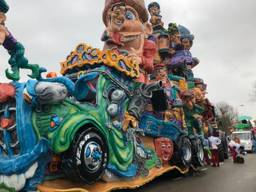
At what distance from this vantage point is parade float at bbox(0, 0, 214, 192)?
208 inches

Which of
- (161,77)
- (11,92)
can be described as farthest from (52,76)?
(161,77)

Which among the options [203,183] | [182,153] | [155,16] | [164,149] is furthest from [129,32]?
[203,183]

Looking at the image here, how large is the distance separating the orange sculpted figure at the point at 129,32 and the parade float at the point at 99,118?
0.03 m

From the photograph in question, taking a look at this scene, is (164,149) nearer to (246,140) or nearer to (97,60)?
(97,60)

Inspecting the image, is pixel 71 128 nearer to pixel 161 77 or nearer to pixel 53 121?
pixel 53 121

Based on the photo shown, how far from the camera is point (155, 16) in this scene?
13.0 m

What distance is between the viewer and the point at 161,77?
1007 centimetres

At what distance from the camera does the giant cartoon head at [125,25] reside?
29.3 feet

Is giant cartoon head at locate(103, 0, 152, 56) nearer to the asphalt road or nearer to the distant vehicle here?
the asphalt road

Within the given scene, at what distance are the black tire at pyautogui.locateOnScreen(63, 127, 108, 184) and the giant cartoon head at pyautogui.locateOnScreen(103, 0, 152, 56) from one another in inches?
140

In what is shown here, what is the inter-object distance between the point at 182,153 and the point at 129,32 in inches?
136

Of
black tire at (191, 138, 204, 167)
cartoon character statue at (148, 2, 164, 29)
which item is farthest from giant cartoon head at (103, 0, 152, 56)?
black tire at (191, 138, 204, 167)

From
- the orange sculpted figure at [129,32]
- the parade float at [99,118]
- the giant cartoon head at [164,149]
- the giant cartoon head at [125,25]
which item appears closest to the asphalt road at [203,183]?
the parade float at [99,118]

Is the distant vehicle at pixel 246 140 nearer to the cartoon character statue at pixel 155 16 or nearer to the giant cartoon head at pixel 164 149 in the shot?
the cartoon character statue at pixel 155 16
